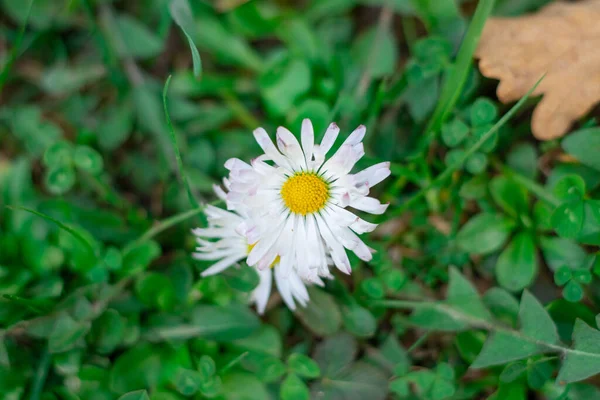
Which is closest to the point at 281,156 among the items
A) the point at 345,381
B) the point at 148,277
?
the point at 148,277

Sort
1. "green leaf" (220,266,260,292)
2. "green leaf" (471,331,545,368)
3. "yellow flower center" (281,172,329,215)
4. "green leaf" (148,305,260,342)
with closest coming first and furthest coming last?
"yellow flower center" (281,172,329,215), "green leaf" (471,331,545,368), "green leaf" (220,266,260,292), "green leaf" (148,305,260,342)

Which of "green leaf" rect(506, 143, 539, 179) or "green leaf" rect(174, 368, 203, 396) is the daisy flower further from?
"green leaf" rect(506, 143, 539, 179)

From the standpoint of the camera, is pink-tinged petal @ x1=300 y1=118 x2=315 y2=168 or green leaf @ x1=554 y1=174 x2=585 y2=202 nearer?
pink-tinged petal @ x1=300 y1=118 x2=315 y2=168

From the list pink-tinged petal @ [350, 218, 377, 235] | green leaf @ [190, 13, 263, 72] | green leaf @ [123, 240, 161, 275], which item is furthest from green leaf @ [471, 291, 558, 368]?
green leaf @ [190, 13, 263, 72]

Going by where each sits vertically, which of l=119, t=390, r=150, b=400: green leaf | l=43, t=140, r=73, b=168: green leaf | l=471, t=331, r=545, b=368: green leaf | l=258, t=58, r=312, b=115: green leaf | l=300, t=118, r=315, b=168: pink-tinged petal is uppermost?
l=43, t=140, r=73, b=168: green leaf

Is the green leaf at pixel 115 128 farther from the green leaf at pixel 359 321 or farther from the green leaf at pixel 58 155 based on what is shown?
the green leaf at pixel 359 321

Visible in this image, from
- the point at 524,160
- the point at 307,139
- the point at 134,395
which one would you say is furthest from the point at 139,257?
the point at 524,160
